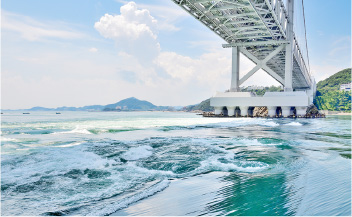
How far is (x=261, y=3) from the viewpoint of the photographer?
66.4 feet

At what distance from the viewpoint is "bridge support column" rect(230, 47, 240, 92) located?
32000 mm

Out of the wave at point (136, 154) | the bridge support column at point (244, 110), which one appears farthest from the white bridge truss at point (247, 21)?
the wave at point (136, 154)

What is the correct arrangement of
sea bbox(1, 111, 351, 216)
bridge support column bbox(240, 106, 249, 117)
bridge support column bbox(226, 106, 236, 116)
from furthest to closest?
bridge support column bbox(226, 106, 236, 116) < bridge support column bbox(240, 106, 249, 117) < sea bbox(1, 111, 351, 216)

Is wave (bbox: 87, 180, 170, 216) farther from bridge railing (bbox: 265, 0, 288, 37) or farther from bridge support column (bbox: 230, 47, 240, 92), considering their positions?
bridge support column (bbox: 230, 47, 240, 92)

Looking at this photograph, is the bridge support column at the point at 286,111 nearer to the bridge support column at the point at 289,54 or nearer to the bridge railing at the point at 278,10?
the bridge support column at the point at 289,54

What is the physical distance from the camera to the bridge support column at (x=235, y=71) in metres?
32.0

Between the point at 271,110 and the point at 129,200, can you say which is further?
the point at 271,110

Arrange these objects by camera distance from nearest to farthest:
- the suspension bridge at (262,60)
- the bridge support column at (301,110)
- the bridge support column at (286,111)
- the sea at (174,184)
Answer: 1. the sea at (174,184)
2. the suspension bridge at (262,60)
3. the bridge support column at (301,110)
4. the bridge support column at (286,111)

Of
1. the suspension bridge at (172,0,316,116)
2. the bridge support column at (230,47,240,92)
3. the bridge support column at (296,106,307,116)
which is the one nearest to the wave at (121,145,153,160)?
the suspension bridge at (172,0,316,116)

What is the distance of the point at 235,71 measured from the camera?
3219cm

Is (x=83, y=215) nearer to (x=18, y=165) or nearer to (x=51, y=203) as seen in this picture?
(x=51, y=203)

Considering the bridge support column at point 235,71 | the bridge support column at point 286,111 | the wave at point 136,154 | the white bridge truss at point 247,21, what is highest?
the white bridge truss at point 247,21

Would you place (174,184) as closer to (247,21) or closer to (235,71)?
(247,21)

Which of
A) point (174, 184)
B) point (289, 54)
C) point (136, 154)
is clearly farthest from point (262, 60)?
point (174, 184)
